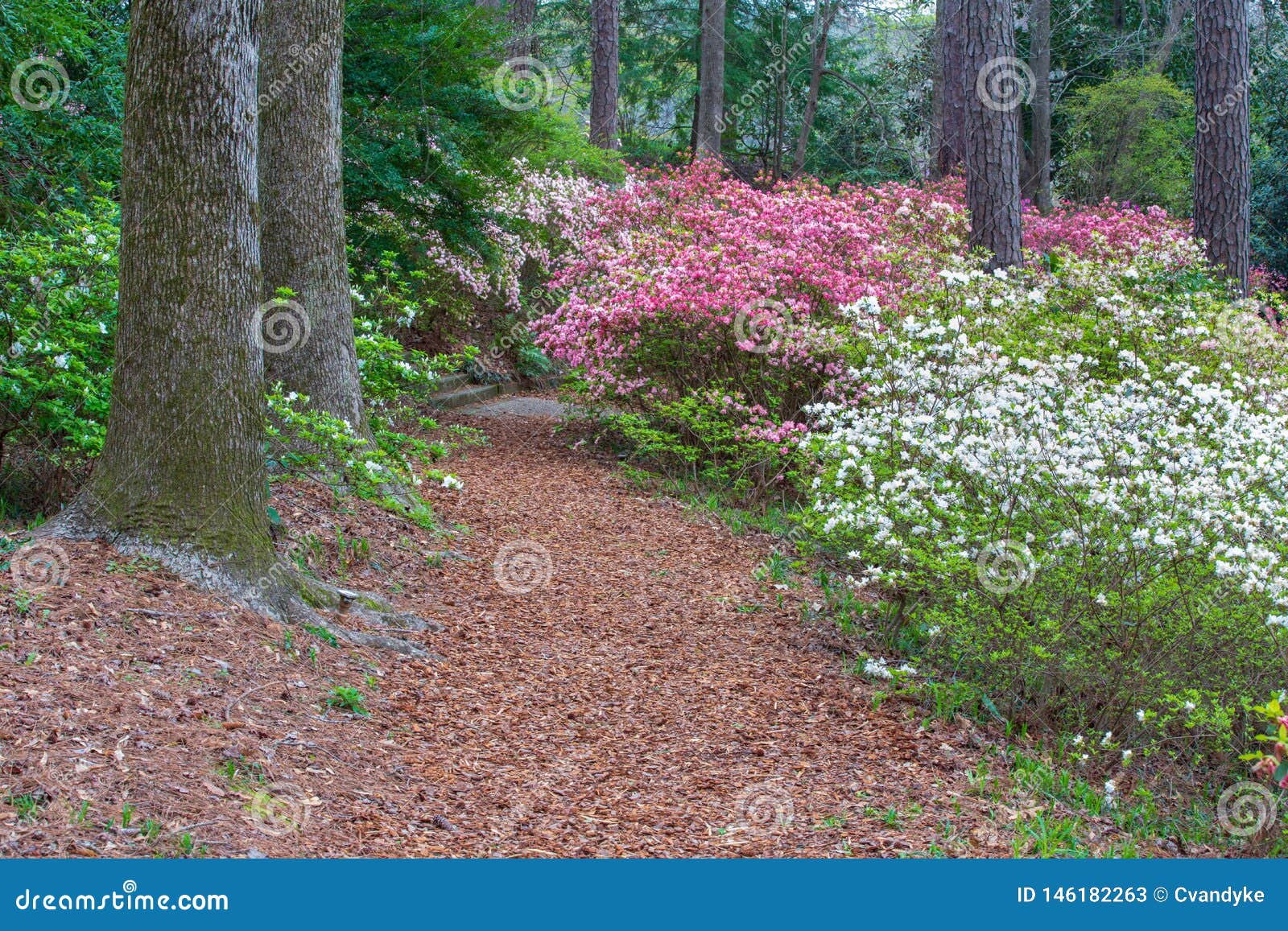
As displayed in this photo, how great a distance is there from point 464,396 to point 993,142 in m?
6.08

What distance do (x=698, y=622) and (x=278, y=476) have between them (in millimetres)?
2366

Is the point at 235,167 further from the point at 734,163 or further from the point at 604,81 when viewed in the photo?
the point at 734,163

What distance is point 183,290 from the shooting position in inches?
168

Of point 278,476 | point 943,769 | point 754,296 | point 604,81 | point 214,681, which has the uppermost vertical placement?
point 604,81

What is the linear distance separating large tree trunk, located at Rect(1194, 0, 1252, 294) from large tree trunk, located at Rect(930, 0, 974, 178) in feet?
7.38

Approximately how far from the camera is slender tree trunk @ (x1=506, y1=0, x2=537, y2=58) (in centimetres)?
1647

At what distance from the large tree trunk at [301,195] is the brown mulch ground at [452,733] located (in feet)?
3.00

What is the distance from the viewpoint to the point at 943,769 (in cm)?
408

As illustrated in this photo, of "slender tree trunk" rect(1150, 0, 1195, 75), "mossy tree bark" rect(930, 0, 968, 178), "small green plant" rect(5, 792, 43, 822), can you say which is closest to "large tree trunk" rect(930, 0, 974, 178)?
"mossy tree bark" rect(930, 0, 968, 178)

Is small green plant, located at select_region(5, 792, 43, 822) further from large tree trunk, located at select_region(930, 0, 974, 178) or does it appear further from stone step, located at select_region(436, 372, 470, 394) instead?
stone step, located at select_region(436, 372, 470, 394)

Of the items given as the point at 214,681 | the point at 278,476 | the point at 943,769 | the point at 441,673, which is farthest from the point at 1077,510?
the point at 278,476

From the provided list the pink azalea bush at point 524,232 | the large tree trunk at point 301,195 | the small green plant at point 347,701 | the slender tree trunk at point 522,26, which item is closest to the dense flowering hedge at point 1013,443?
the small green plant at point 347,701

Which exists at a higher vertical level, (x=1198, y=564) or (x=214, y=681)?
(x=1198, y=564)

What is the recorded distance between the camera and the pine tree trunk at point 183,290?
4184 mm
